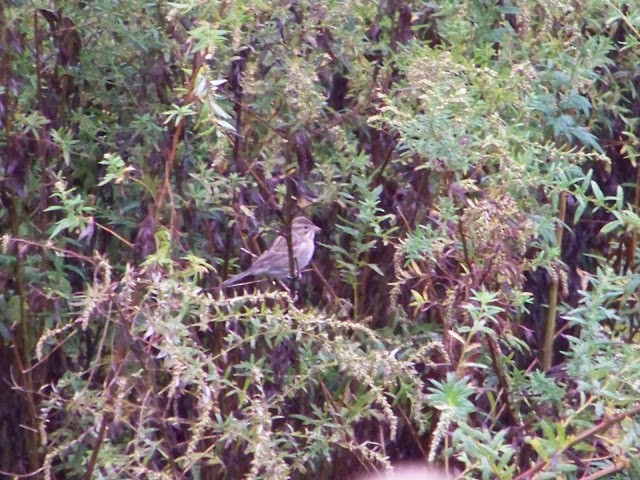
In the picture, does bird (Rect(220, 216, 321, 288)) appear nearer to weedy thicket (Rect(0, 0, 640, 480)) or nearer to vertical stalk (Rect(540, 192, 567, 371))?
weedy thicket (Rect(0, 0, 640, 480))

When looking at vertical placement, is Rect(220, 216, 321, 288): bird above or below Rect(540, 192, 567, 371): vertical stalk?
above

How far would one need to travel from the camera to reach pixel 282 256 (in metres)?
3.89

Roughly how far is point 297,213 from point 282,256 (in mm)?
186

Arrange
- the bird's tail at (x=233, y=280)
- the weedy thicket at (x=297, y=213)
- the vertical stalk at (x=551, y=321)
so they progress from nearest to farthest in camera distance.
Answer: the weedy thicket at (x=297, y=213) → the bird's tail at (x=233, y=280) → the vertical stalk at (x=551, y=321)

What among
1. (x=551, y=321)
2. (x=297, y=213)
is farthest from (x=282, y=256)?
(x=551, y=321)

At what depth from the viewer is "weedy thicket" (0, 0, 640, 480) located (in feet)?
10.7

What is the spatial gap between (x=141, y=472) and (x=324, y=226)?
127 centimetres

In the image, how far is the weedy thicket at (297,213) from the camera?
3.26 metres

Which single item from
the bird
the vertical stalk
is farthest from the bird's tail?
the vertical stalk

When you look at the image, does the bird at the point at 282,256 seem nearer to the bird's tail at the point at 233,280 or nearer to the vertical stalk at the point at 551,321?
the bird's tail at the point at 233,280

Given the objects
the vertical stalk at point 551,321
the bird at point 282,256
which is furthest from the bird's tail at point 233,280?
the vertical stalk at point 551,321

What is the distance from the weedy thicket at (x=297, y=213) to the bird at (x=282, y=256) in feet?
0.19

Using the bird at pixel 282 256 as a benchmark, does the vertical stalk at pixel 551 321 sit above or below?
below

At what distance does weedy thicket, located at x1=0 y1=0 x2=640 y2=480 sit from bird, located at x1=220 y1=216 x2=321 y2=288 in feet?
0.19
